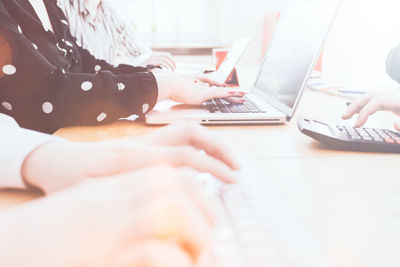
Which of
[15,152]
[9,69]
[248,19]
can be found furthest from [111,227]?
[248,19]

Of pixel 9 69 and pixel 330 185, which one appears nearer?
pixel 330 185

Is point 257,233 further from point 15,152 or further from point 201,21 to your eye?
point 201,21

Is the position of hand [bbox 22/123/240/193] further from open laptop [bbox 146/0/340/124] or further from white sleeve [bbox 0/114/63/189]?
open laptop [bbox 146/0/340/124]

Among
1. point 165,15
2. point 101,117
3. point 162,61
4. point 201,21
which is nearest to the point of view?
point 101,117

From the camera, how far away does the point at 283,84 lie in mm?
915

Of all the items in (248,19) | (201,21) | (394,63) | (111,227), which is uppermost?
(111,227)

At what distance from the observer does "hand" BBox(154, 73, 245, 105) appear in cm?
82

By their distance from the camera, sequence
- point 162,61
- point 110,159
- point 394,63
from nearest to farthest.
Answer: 1. point 110,159
2. point 394,63
3. point 162,61

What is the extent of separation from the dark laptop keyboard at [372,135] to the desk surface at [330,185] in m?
0.03

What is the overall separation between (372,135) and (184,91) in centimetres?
45

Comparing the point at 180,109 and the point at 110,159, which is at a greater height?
the point at 110,159

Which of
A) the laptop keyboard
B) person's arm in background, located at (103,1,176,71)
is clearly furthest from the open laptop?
person's arm in background, located at (103,1,176,71)

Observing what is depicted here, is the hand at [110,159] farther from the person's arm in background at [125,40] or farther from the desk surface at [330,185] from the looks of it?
the person's arm in background at [125,40]

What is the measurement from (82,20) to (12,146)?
1.21m
